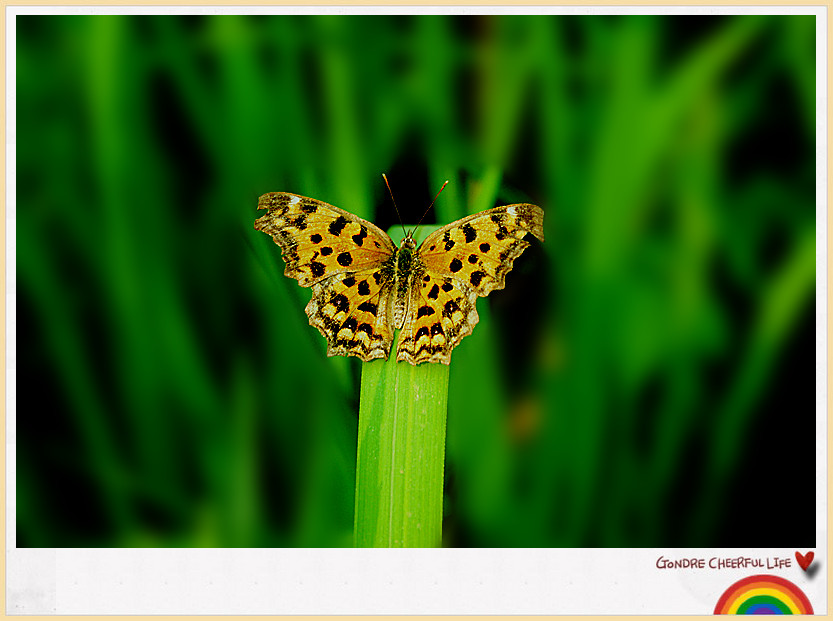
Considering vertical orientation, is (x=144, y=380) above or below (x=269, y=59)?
below

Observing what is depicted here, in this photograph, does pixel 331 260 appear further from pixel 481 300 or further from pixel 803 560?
pixel 803 560

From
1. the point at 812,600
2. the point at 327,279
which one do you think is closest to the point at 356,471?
the point at 327,279

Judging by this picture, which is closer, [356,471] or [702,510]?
[356,471]

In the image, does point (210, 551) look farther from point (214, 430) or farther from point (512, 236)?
point (512, 236)

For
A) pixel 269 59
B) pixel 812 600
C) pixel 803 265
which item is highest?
pixel 269 59

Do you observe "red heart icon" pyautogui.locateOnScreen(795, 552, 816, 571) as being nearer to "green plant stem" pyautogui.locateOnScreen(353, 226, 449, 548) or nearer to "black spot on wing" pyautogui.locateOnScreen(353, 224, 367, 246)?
"green plant stem" pyautogui.locateOnScreen(353, 226, 449, 548)
